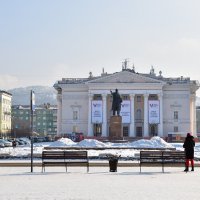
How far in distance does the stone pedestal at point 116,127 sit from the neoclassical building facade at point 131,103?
126ft

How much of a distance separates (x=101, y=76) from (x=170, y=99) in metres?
12.6

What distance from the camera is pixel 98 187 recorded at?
14.5m

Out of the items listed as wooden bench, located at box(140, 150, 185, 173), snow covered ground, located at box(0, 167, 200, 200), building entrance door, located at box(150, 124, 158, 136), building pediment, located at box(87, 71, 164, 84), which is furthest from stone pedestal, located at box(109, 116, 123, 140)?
building pediment, located at box(87, 71, 164, 84)

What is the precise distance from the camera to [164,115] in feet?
317

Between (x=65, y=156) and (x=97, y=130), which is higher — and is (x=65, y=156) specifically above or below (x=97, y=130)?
below

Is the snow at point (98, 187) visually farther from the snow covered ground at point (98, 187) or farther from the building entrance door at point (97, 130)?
the building entrance door at point (97, 130)

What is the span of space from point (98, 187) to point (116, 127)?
38.4m

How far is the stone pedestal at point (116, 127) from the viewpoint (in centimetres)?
5216

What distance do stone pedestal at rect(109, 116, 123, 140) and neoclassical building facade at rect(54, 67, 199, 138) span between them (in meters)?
38.5

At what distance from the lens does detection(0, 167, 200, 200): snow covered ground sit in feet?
40.8

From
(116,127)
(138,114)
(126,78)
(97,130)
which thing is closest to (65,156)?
(116,127)

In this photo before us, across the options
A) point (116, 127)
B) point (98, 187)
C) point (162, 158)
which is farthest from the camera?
point (116, 127)

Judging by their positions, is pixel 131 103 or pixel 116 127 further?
pixel 131 103

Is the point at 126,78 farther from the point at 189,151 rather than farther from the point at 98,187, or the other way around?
the point at 98,187
